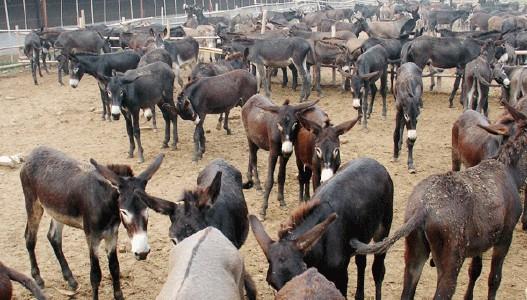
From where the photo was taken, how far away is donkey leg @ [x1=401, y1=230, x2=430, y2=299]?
529 centimetres

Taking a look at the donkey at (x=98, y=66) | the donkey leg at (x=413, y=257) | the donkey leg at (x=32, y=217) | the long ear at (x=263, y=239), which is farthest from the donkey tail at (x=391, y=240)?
Result: the donkey at (x=98, y=66)

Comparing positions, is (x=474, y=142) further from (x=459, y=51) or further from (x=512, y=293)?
(x=459, y=51)

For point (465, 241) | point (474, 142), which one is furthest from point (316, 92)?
point (465, 241)

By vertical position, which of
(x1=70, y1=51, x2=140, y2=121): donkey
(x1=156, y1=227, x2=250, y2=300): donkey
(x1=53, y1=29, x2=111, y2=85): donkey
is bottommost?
(x1=156, y1=227, x2=250, y2=300): donkey

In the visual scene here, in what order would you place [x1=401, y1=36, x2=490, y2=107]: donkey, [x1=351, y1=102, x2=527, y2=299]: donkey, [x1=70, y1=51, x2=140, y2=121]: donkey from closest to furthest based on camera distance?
1. [x1=351, y1=102, x2=527, y2=299]: donkey
2. [x1=70, y1=51, x2=140, y2=121]: donkey
3. [x1=401, y1=36, x2=490, y2=107]: donkey

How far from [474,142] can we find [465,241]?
12.9ft

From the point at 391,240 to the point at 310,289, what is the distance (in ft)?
5.29

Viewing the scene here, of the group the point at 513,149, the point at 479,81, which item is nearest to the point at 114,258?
the point at 513,149

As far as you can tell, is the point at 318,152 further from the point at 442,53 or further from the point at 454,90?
the point at 442,53

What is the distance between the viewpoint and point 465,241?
522cm

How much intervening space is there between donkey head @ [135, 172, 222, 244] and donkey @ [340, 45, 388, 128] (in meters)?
9.11

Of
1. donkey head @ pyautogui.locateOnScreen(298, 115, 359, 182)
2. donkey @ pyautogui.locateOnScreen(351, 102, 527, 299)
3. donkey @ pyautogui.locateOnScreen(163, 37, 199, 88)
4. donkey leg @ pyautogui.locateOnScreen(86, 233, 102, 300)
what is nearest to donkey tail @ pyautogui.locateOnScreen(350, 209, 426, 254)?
donkey @ pyautogui.locateOnScreen(351, 102, 527, 299)

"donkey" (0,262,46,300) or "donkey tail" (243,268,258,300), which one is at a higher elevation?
"donkey" (0,262,46,300)

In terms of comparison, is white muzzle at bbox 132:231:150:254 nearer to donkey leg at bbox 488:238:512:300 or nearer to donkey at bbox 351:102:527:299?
donkey at bbox 351:102:527:299
